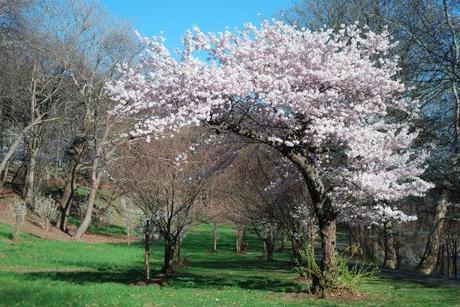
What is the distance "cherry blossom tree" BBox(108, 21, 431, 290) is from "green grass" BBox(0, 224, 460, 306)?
5.69ft

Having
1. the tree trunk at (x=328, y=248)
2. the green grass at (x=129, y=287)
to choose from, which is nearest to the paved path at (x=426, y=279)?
the green grass at (x=129, y=287)

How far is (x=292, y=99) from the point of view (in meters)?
10.7

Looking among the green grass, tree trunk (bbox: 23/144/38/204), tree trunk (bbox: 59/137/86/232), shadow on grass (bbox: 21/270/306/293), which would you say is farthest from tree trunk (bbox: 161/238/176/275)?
tree trunk (bbox: 23/144/38/204)

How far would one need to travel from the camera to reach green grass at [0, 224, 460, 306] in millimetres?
10633

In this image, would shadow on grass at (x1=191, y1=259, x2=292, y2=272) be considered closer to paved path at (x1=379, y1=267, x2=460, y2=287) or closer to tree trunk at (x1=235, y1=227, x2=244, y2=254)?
paved path at (x1=379, y1=267, x2=460, y2=287)

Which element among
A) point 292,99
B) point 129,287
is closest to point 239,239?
point 129,287

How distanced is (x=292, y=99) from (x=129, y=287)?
21.0 ft

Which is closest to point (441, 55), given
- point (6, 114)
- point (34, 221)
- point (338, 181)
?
point (338, 181)

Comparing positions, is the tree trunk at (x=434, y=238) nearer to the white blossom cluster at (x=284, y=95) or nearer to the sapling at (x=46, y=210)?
the white blossom cluster at (x=284, y=95)

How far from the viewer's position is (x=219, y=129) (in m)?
11.5

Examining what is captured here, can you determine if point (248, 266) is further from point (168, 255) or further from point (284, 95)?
point (284, 95)

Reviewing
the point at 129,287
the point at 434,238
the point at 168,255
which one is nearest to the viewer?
the point at 129,287

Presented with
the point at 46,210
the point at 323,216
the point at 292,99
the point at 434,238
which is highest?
the point at 292,99

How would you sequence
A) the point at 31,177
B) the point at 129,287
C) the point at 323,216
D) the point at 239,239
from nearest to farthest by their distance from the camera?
1. the point at 323,216
2. the point at 129,287
3. the point at 31,177
4. the point at 239,239
